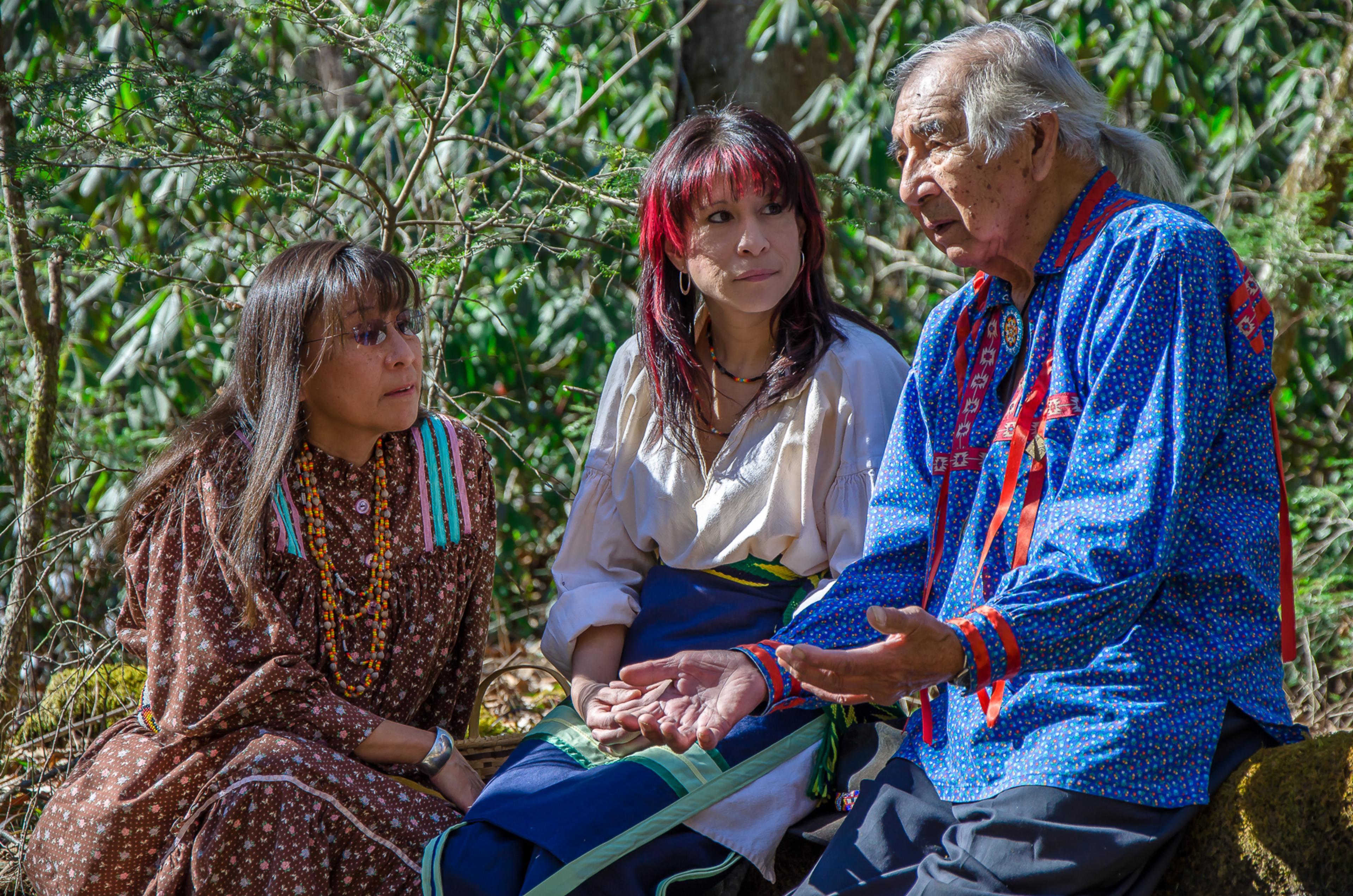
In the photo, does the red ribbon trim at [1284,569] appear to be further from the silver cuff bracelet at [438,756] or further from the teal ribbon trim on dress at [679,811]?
the silver cuff bracelet at [438,756]

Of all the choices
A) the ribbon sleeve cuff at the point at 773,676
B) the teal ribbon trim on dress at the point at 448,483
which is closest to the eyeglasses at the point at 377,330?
the teal ribbon trim on dress at the point at 448,483

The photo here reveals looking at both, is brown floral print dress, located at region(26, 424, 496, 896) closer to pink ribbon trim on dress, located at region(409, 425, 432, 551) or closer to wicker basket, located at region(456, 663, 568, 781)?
pink ribbon trim on dress, located at region(409, 425, 432, 551)

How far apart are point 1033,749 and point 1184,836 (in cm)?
25

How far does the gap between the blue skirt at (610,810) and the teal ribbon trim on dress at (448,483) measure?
55 cm

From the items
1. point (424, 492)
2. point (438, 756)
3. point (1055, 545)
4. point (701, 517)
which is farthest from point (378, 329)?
point (1055, 545)

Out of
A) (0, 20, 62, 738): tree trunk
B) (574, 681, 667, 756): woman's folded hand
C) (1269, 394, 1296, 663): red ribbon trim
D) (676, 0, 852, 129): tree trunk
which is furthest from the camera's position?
(676, 0, 852, 129): tree trunk

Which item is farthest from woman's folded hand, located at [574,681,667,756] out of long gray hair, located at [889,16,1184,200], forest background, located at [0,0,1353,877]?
forest background, located at [0,0,1353,877]

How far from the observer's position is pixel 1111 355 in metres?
1.76

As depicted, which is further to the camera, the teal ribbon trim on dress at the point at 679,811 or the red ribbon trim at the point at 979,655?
the teal ribbon trim on dress at the point at 679,811

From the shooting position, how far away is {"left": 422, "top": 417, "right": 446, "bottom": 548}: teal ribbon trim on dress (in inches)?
106

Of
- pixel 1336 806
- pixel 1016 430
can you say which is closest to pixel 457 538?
pixel 1016 430

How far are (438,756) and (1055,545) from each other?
140cm

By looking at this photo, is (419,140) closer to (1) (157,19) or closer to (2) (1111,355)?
(1) (157,19)

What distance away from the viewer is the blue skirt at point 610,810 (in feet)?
6.71
